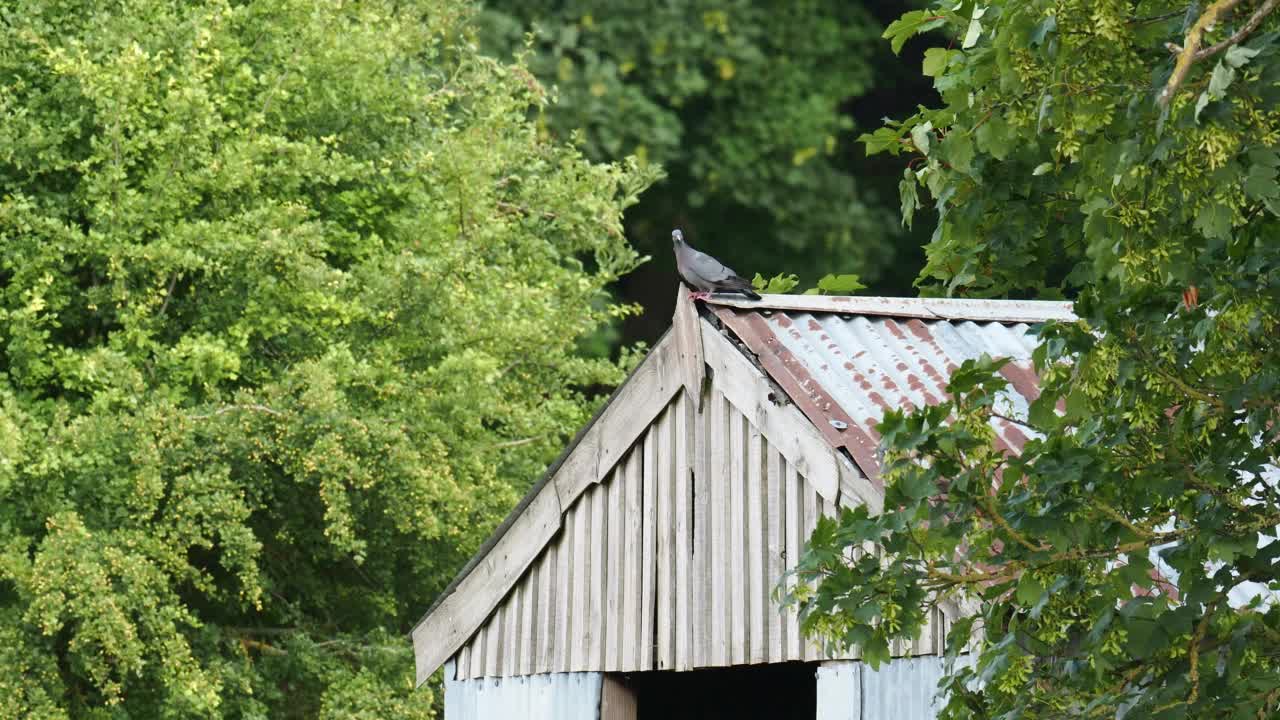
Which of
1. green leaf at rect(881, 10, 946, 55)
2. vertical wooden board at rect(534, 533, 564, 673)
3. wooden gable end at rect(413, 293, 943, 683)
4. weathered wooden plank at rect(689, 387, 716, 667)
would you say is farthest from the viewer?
vertical wooden board at rect(534, 533, 564, 673)

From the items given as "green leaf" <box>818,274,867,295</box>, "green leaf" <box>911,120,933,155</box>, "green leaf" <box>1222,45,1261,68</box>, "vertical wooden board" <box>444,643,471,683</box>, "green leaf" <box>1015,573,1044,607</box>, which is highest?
"green leaf" <box>818,274,867,295</box>

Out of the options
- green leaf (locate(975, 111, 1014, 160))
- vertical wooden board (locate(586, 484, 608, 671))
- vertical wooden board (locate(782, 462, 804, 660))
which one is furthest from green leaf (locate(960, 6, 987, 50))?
vertical wooden board (locate(586, 484, 608, 671))

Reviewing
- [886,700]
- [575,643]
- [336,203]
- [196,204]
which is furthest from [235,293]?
[886,700]

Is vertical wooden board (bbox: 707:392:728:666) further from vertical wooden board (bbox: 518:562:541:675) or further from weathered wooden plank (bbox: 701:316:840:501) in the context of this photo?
vertical wooden board (bbox: 518:562:541:675)

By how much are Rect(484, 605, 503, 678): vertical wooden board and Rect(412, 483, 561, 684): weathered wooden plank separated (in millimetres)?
48

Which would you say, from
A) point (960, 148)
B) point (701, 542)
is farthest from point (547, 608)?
point (960, 148)

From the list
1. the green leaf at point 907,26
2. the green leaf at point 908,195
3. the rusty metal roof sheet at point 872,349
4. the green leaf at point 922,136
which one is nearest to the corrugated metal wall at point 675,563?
the rusty metal roof sheet at point 872,349

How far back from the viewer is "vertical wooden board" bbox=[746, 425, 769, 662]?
8125 mm

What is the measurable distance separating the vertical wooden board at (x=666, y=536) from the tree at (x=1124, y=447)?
3.33 metres

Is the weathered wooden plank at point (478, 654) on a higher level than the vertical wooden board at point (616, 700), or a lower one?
higher

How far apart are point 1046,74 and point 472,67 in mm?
17428

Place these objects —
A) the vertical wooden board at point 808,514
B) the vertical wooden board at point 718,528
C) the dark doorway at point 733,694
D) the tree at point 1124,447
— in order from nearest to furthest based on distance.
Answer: the tree at point 1124,447 → the vertical wooden board at point 808,514 → the vertical wooden board at point 718,528 → the dark doorway at point 733,694

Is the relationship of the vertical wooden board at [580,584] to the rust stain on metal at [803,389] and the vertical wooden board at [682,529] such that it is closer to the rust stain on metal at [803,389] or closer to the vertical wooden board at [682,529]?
the vertical wooden board at [682,529]

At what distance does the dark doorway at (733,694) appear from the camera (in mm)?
11016
